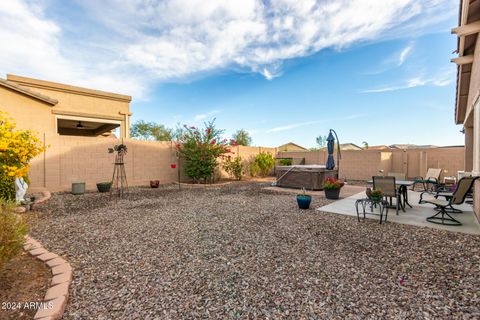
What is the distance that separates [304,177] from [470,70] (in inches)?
223

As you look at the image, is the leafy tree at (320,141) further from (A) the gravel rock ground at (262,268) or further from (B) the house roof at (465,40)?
(A) the gravel rock ground at (262,268)

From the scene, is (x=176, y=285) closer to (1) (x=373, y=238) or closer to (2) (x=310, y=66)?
(1) (x=373, y=238)

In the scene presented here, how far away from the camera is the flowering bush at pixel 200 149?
33.3 feet

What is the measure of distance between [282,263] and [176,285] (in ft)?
3.94

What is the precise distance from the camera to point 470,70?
595cm

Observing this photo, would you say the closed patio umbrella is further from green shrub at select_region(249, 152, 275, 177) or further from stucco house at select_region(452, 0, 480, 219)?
green shrub at select_region(249, 152, 275, 177)

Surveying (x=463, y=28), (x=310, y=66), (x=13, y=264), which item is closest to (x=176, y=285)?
(x=13, y=264)

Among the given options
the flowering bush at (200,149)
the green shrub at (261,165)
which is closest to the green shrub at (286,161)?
the green shrub at (261,165)

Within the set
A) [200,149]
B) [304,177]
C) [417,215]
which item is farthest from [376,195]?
[200,149]

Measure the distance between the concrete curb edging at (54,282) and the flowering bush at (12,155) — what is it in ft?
6.76

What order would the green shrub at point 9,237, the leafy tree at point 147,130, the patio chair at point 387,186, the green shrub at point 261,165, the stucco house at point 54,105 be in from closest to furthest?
1. the green shrub at point 9,237
2. the patio chair at point 387,186
3. the stucco house at point 54,105
4. the green shrub at point 261,165
5. the leafy tree at point 147,130

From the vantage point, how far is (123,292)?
1954 millimetres

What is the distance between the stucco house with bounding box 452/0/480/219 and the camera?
409 cm

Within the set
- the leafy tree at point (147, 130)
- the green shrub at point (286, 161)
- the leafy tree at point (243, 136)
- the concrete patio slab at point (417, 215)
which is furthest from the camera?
the leafy tree at point (243, 136)
